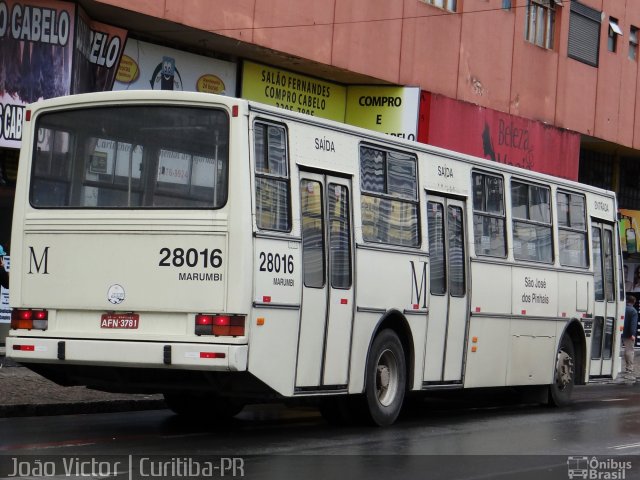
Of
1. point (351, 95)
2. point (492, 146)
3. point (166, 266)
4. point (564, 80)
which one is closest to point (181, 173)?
point (166, 266)

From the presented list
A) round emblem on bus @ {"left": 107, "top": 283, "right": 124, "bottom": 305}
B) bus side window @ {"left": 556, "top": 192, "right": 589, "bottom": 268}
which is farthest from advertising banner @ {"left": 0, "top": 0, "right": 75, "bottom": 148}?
round emblem on bus @ {"left": 107, "top": 283, "right": 124, "bottom": 305}

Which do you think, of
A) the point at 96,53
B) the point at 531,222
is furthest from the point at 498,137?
the point at 531,222

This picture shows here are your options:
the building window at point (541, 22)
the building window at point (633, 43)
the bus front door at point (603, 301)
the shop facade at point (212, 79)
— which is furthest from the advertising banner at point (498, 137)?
the bus front door at point (603, 301)

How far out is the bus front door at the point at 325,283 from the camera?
12453mm

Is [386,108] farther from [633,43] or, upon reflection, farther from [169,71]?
[633,43]

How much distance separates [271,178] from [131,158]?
4.22 feet

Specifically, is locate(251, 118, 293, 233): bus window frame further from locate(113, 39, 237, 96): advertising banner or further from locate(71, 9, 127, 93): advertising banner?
locate(113, 39, 237, 96): advertising banner

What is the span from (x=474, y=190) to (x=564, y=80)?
17707 millimetres

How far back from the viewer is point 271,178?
1210 centimetres

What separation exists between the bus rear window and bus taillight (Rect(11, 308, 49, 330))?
1.00 m

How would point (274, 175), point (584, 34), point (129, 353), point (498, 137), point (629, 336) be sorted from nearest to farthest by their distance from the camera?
point (129, 353)
point (274, 175)
point (629, 336)
point (498, 137)
point (584, 34)

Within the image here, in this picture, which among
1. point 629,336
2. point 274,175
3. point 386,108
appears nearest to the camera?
point 274,175

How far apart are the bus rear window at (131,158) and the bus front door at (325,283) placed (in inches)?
44.5

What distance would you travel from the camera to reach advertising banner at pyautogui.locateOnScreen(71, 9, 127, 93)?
20109mm
